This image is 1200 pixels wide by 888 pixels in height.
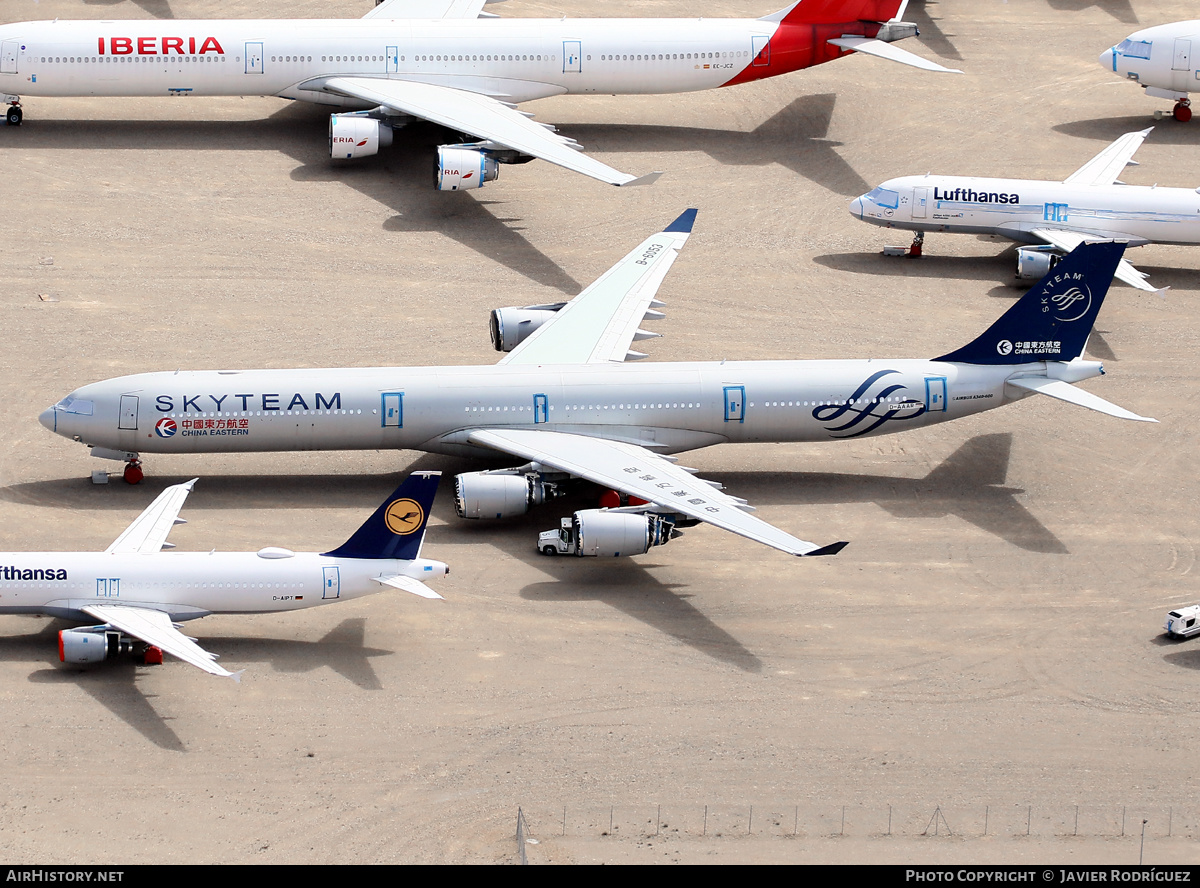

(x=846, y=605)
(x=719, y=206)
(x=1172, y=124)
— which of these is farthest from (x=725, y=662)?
(x=1172, y=124)

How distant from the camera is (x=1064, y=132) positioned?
8381 centimetres

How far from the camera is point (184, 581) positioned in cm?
5106

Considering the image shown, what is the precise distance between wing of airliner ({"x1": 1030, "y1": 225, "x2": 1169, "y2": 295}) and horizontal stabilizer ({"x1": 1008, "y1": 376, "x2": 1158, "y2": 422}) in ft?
32.3

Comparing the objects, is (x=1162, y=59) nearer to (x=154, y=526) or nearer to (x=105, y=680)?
(x=154, y=526)

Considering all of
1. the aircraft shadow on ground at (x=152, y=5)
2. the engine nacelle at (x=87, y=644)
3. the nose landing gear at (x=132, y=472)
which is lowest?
the engine nacelle at (x=87, y=644)

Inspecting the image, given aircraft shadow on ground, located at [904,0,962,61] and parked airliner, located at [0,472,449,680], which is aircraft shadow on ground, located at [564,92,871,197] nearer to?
aircraft shadow on ground, located at [904,0,962,61]

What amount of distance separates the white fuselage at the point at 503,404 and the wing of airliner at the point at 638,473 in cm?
66

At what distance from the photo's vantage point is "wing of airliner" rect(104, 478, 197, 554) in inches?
2088

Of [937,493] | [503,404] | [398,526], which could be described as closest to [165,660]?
[398,526]

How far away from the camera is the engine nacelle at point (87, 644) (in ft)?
163

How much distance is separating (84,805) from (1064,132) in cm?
5359

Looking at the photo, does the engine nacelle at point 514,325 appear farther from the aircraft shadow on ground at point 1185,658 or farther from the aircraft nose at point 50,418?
the aircraft shadow on ground at point 1185,658

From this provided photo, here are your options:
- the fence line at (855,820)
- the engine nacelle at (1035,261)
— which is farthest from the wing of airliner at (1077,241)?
the fence line at (855,820)
